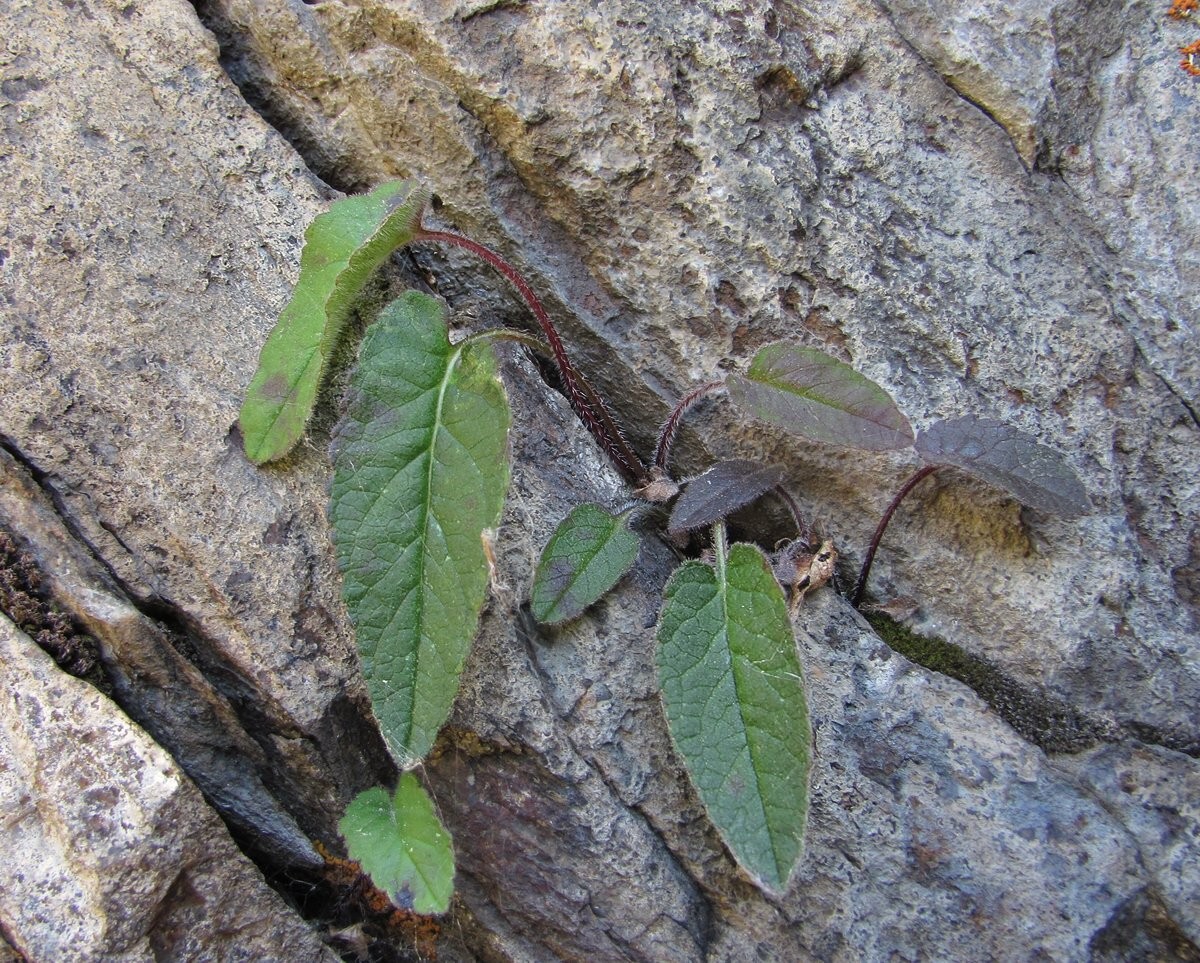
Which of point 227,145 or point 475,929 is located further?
point 227,145

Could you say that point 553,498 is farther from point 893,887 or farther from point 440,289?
point 893,887

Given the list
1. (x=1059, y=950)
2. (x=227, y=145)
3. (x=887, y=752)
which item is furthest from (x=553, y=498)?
(x=1059, y=950)

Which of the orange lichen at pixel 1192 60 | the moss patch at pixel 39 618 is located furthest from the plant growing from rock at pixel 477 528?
the orange lichen at pixel 1192 60

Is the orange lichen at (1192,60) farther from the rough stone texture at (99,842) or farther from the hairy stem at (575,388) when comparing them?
the rough stone texture at (99,842)

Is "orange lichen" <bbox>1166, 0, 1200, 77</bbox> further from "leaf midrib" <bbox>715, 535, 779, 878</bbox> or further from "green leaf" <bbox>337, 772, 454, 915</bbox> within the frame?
"green leaf" <bbox>337, 772, 454, 915</bbox>

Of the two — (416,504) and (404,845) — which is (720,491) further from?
(404,845)
